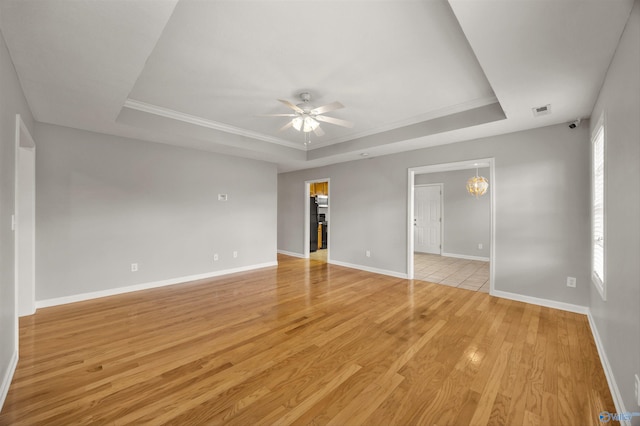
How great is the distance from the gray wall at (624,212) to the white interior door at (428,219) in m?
5.67

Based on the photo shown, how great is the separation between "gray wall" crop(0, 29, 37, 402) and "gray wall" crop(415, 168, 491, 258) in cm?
812

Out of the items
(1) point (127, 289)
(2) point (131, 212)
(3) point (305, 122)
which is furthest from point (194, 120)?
(1) point (127, 289)

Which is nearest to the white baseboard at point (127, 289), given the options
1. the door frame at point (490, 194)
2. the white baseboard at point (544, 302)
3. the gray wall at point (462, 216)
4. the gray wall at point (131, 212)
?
the gray wall at point (131, 212)

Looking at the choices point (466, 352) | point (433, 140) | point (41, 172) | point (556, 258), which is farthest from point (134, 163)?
point (556, 258)

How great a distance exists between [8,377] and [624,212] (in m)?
4.45

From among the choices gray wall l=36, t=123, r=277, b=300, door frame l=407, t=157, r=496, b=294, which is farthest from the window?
gray wall l=36, t=123, r=277, b=300

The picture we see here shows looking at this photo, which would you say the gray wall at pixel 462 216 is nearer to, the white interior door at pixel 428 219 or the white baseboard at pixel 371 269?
the white interior door at pixel 428 219

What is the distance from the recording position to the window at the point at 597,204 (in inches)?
100

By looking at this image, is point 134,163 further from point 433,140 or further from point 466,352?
point 466,352

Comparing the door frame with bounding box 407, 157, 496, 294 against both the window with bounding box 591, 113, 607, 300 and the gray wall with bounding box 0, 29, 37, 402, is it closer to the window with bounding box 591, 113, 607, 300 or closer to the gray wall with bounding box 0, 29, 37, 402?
the window with bounding box 591, 113, 607, 300

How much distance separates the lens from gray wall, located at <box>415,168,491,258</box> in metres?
6.88

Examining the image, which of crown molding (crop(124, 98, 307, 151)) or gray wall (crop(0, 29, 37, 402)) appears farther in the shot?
crown molding (crop(124, 98, 307, 151))

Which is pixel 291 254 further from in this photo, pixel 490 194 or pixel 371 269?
pixel 490 194

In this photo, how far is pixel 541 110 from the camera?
10.0 feet
